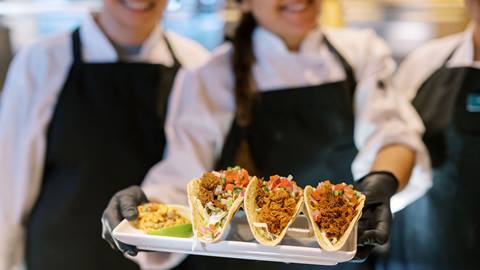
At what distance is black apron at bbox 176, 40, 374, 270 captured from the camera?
0.94m

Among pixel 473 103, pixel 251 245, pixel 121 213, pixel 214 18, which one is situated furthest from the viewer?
pixel 214 18

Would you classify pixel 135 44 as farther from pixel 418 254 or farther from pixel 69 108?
pixel 418 254

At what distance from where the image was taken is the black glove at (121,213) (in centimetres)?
75

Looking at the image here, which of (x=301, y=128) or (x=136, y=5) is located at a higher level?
(x=136, y=5)

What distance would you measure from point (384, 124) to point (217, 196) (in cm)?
42

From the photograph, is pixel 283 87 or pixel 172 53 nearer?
pixel 283 87

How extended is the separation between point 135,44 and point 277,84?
30 cm

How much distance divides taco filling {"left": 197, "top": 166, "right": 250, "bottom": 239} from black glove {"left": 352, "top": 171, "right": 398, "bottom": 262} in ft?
0.53

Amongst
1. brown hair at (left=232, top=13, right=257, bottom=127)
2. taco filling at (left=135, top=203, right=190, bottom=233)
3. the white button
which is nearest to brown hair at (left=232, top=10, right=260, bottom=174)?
brown hair at (left=232, top=13, right=257, bottom=127)

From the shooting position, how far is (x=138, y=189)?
0.87 metres

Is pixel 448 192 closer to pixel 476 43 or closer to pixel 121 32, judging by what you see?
pixel 476 43

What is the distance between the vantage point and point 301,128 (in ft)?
3.32

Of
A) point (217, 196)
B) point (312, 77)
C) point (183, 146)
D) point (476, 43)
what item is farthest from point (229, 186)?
point (476, 43)

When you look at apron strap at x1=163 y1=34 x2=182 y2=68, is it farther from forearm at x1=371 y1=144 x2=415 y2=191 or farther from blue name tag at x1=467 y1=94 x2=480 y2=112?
blue name tag at x1=467 y1=94 x2=480 y2=112
